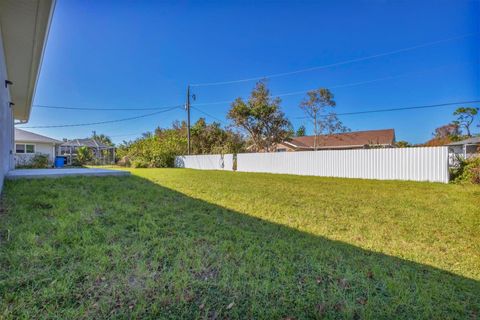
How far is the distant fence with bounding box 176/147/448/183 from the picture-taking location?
8.81m

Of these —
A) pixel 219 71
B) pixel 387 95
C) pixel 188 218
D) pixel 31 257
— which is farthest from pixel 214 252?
pixel 387 95

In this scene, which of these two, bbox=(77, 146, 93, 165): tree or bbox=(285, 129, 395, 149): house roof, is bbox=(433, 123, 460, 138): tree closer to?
bbox=(285, 129, 395, 149): house roof

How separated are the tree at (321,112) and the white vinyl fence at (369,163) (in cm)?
874

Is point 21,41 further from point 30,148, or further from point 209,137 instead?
point 209,137

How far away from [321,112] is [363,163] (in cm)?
1153

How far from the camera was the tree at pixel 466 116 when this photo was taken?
24.1m

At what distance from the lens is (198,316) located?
5.56ft

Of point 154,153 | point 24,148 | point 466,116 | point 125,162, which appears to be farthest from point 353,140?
point 24,148

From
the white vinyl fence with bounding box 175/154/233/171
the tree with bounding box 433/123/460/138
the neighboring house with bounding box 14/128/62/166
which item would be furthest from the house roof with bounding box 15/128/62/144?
the tree with bounding box 433/123/460/138

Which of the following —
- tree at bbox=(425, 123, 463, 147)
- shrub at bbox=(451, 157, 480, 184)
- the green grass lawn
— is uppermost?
tree at bbox=(425, 123, 463, 147)

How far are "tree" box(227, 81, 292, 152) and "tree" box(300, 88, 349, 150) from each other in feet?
7.30

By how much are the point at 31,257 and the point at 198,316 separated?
5.81 feet

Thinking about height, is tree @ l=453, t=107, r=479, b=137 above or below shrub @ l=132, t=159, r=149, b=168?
above

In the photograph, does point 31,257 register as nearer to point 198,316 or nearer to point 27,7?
point 198,316
